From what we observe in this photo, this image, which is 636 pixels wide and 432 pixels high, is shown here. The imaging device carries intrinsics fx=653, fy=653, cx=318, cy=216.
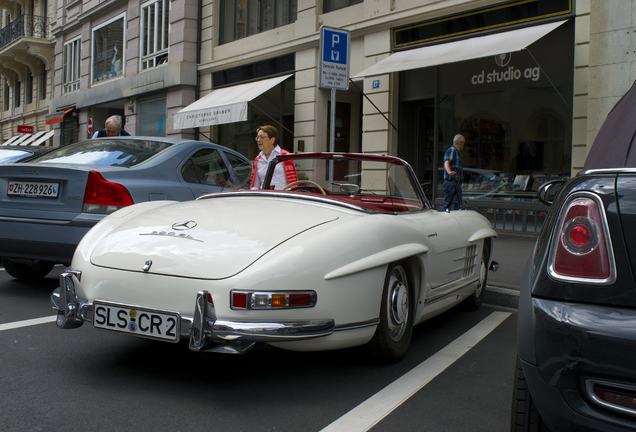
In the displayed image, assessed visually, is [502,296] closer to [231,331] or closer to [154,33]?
[231,331]

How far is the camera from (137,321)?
3.15 metres

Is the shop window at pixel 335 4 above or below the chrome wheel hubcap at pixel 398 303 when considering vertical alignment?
above

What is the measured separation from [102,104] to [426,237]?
23.0 meters

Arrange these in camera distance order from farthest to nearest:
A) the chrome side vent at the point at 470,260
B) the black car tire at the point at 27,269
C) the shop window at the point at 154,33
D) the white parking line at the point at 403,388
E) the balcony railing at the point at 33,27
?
the balcony railing at the point at 33,27 → the shop window at the point at 154,33 → the black car tire at the point at 27,269 → the chrome side vent at the point at 470,260 → the white parking line at the point at 403,388

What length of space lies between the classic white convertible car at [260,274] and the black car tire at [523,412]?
107cm

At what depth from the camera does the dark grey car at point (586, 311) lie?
1.88 metres

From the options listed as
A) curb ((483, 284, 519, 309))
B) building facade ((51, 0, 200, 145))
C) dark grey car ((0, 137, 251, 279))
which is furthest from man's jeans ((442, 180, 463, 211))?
building facade ((51, 0, 200, 145))

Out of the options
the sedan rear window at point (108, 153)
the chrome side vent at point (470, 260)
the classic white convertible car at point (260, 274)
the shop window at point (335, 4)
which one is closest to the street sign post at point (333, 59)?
the sedan rear window at point (108, 153)

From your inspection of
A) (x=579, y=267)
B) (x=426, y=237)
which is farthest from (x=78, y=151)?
(x=579, y=267)

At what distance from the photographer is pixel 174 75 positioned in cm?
1930

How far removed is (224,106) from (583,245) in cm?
1437

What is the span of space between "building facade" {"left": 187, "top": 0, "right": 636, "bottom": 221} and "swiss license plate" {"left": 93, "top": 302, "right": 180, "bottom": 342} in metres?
7.88

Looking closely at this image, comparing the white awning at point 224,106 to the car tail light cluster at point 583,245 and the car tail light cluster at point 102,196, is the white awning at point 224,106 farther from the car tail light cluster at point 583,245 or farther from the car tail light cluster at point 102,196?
the car tail light cluster at point 583,245

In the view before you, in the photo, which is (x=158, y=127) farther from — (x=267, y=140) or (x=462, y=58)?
(x=267, y=140)
